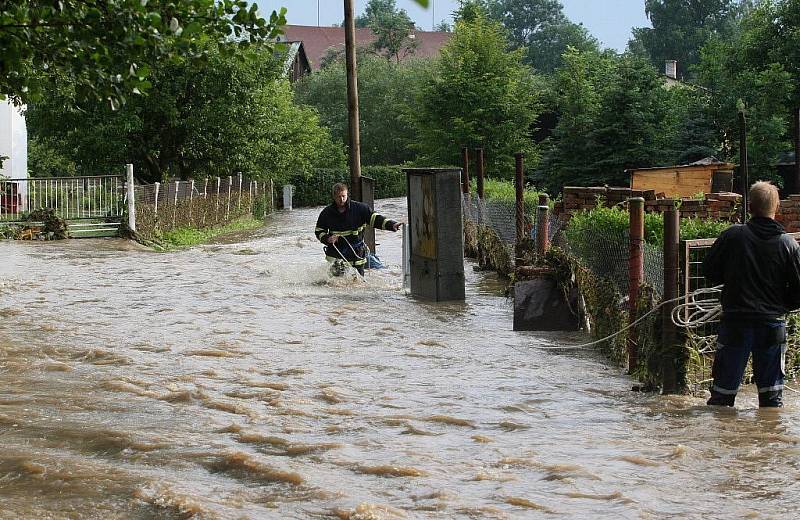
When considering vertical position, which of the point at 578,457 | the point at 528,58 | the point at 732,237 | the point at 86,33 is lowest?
the point at 578,457

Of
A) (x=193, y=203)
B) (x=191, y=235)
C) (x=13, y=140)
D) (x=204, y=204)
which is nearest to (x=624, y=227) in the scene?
(x=191, y=235)

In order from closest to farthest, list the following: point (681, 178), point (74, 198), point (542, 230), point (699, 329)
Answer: point (699, 329) → point (542, 230) → point (681, 178) → point (74, 198)

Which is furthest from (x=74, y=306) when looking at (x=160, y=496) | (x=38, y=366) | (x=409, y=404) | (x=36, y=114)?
(x=36, y=114)

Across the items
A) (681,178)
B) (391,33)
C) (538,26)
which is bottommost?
(681,178)

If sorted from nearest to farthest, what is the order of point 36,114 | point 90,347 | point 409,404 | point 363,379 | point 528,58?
point 409,404 → point 363,379 → point 90,347 → point 36,114 → point 528,58

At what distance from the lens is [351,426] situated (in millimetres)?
8570

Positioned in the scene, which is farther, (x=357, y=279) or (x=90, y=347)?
(x=357, y=279)

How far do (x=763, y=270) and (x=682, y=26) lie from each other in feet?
350

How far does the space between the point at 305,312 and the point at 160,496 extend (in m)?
8.82

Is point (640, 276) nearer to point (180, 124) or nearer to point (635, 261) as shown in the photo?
point (635, 261)

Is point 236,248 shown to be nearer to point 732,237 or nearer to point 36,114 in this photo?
point 36,114

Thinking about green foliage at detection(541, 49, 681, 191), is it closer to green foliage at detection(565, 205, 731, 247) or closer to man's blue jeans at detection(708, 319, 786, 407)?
green foliage at detection(565, 205, 731, 247)

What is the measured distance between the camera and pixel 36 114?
37625mm

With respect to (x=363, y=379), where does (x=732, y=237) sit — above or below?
above
